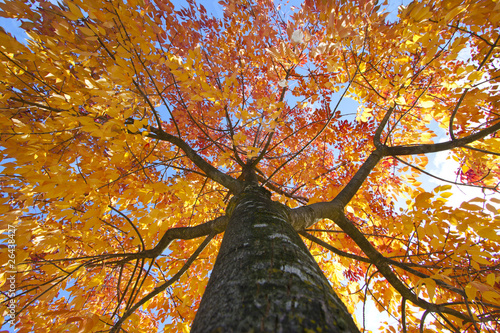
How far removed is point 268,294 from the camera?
1.96ft

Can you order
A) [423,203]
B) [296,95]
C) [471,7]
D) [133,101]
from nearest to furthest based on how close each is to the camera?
[423,203], [471,7], [133,101], [296,95]

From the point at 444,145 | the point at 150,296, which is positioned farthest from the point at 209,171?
the point at 444,145

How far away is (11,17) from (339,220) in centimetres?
420

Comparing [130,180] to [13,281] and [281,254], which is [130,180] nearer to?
[13,281]

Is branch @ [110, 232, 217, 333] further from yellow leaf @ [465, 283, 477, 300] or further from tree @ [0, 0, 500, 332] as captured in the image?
yellow leaf @ [465, 283, 477, 300]

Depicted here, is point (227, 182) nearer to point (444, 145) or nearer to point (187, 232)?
point (187, 232)

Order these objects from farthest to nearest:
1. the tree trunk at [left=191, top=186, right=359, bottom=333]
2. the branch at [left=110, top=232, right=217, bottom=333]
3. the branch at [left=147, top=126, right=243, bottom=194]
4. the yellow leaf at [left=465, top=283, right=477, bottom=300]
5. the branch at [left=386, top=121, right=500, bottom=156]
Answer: the branch at [left=147, top=126, right=243, bottom=194] → the branch at [left=386, top=121, right=500, bottom=156] → the branch at [left=110, top=232, right=217, bottom=333] → the yellow leaf at [left=465, top=283, right=477, bottom=300] → the tree trunk at [left=191, top=186, right=359, bottom=333]

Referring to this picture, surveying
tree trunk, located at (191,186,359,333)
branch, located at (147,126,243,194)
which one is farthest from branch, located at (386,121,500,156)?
tree trunk, located at (191,186,359,333)

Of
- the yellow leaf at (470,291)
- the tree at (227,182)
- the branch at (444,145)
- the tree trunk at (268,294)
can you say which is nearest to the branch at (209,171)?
the tree at (227,182)

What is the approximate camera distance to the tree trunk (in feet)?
1.67

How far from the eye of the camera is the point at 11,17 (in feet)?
6.79

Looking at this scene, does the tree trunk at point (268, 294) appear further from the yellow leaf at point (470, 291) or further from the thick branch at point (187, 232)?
the yellow leaf at point (470, 291)

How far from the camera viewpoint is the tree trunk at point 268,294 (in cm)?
51

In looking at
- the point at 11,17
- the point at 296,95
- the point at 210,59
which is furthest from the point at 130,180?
the point at 296,95
